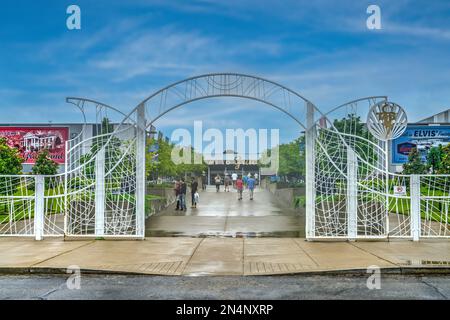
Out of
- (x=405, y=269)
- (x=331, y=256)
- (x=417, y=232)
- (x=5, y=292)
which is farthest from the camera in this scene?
(x=417, y=232)

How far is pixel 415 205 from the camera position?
12.9m

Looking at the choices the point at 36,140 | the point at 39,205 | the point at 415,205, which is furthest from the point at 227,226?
the point at 36,140

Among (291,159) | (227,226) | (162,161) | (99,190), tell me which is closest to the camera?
(99,190)

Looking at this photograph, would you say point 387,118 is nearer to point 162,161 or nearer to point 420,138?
point 162,161

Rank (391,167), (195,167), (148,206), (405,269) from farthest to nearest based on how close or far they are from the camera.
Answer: (195,167)
(391,167)
(148,206)
(405,269)

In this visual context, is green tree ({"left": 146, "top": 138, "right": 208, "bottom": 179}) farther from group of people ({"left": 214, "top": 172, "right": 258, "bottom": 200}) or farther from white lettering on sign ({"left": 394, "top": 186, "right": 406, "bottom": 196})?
white lettering on sign ({"left": 394, "top": 186, "right": 406, "bottom": 196})

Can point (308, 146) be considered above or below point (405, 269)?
above

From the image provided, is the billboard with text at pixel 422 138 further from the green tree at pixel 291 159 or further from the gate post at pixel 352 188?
the gate post at pixel 352 188

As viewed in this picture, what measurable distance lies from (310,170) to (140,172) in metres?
4.40
